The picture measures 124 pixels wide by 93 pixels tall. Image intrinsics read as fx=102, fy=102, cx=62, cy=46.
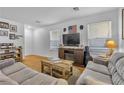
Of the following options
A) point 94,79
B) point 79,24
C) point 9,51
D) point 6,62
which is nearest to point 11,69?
point 6,62

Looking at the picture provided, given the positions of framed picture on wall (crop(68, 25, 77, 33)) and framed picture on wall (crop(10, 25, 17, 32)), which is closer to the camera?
framed picture on wall (crop(10, 25, 17, 32))

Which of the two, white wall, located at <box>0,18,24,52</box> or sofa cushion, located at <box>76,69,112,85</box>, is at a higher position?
white wall, located at <box>0,18,24,52</box>

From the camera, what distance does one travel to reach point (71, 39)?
306 cm

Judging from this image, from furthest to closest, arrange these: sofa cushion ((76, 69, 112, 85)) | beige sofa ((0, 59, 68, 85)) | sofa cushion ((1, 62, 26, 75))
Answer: sofa cushion ((1, 62, 26, 75)), beige sofa ((0, 59, 68, 85)), sofa cushion ((76, 69, 112, 85))

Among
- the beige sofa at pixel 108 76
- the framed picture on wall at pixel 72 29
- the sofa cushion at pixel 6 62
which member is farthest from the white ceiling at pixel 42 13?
the beige sofa at pixel 108 76

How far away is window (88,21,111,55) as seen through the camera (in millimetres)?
2475

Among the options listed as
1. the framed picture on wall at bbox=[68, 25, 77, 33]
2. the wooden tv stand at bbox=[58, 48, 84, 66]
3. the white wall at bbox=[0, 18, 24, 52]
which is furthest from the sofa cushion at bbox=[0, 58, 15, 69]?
the framed picture on wall at bbox=[68, 25, 77, 33]

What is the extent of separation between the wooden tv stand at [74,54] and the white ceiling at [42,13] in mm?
924

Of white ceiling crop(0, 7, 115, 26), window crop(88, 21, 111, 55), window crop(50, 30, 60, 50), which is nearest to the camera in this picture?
white ceiling crop(0, 7, 115, 26)

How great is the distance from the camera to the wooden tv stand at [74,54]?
279 cm

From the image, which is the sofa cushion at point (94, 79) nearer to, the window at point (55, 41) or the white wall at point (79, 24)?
the white wall at point (79, 24)

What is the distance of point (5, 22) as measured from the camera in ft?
5.28

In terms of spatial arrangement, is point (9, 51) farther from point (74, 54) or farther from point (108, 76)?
point (74, 54)

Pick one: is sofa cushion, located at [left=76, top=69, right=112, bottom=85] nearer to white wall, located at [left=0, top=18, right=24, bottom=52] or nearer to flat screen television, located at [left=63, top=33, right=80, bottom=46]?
white wall, located at [left=0, top=18, right=24, bottom=52]
